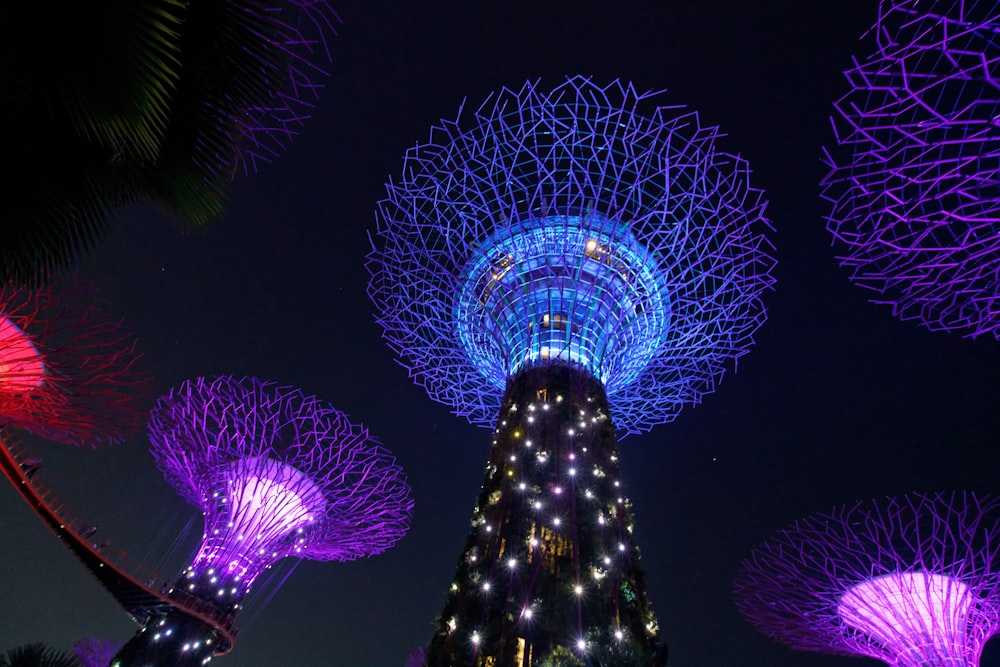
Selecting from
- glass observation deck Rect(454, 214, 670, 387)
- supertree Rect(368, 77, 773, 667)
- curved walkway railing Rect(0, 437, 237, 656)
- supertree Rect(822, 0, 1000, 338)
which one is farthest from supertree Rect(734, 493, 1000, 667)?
curved walkway railing Rect(0, 437, 237, 656)

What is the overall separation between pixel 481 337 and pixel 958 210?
16255 mm

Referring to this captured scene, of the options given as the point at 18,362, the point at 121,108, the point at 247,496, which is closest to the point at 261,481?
the point at 247,496

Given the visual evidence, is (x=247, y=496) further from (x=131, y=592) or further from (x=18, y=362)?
(x=18, y=362)

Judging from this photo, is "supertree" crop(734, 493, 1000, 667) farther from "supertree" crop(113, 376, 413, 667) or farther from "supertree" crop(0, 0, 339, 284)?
"supertree" crop(0, 0, 339, 284)

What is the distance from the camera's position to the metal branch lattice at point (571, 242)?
18.5m

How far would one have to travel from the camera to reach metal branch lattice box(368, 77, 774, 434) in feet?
60.6

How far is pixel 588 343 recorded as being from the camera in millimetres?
20406

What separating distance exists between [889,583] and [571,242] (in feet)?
54.2

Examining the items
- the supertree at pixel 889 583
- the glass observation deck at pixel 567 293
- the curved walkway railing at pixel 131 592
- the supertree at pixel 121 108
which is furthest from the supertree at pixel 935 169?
the curved walkway railing at pixel 131 592

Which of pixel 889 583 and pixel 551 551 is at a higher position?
pixel 889 583

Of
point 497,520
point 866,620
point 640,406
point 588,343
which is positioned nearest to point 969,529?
point 866,620

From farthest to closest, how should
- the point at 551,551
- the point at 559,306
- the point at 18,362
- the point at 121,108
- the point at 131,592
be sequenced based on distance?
the point at 131,592 < the point at 559,306 < the point at 551,551 < the point at 18,362 < the point at 121,108

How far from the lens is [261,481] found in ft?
76.3

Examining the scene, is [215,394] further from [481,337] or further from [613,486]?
[613,486]
